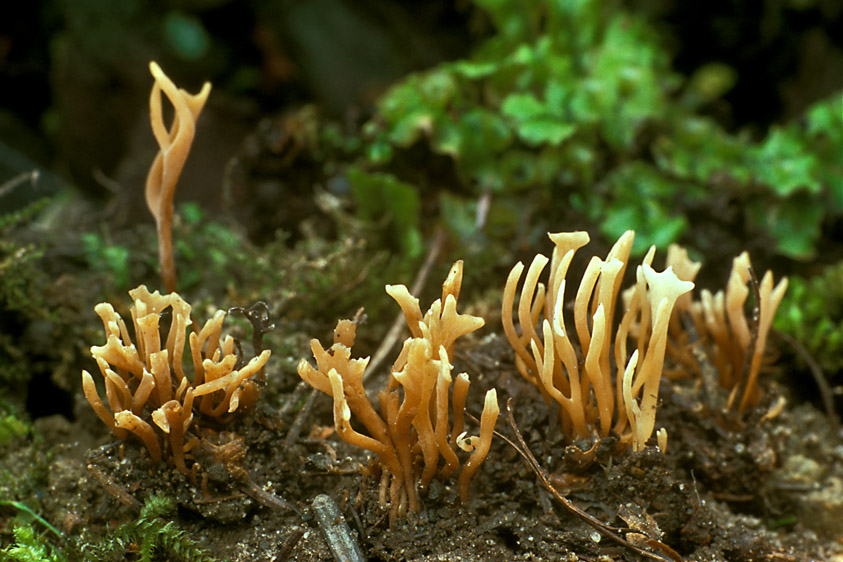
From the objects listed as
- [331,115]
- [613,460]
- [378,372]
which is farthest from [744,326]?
[331,115]

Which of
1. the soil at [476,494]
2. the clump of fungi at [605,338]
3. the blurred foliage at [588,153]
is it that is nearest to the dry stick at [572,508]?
the soil at [476,494]

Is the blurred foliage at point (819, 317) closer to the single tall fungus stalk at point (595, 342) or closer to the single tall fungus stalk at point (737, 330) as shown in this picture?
the single tall fungus stalk at point (737, 330)

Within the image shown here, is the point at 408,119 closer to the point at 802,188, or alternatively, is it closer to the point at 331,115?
the point at 331,115

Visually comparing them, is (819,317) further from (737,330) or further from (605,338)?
(605,338)

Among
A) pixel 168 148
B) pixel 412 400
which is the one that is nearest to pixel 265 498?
pixel 412 400

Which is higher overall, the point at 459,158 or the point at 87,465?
the point at 459,158
